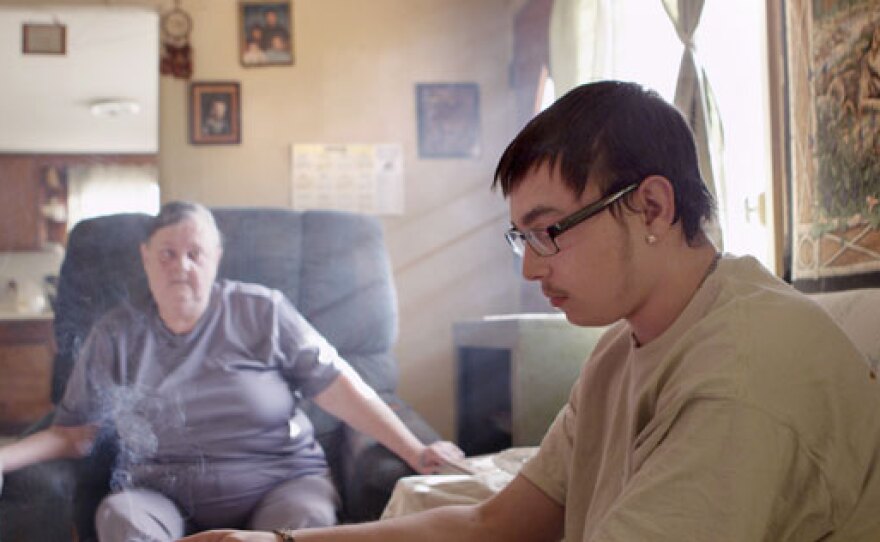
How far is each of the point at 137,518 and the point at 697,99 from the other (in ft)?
3.66

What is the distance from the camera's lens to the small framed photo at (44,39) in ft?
6.35

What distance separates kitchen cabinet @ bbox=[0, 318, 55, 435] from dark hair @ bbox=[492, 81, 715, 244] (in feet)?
3.83

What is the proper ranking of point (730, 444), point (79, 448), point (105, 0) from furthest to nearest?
1. point (105, 0)
2. point (79, 448)
3. point (730, 444)

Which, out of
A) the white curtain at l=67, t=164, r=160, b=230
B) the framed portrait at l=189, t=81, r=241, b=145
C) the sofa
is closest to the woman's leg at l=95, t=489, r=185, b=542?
the sofa

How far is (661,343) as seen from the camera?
25.7 inches

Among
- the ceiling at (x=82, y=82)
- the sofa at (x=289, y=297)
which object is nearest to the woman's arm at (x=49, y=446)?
the sofa at (x=289, y=297)

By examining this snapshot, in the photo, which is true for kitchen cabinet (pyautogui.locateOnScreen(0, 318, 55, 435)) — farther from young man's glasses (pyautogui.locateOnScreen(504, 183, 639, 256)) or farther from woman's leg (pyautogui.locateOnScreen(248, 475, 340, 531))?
young man's glasses (pyautogui.locateOnScreen(504, 183, 639, 256))

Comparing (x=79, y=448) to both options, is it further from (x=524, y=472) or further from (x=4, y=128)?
(x=524, y=472)

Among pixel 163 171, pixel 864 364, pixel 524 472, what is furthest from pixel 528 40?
pixel 864 364

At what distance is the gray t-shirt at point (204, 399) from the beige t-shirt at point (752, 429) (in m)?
0.94

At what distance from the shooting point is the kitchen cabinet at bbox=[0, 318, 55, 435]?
59.8 inches

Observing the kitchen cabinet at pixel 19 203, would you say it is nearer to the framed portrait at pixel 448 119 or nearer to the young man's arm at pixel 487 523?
the framed portrait at pixel 448 119

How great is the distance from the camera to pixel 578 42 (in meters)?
2.06

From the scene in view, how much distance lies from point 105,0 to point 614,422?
185cm
